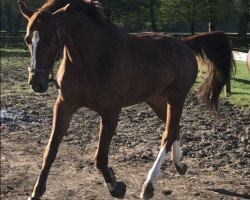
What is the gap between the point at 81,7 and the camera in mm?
3951

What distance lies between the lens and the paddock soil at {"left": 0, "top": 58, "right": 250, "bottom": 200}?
16.5ft

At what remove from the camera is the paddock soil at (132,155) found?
5.02m

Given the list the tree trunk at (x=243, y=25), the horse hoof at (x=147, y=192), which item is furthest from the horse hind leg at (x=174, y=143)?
the tree trunk at (x=243, y=25)

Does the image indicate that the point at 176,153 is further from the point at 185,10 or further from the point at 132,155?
the point at 185,10

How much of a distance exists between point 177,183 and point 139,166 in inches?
27.1

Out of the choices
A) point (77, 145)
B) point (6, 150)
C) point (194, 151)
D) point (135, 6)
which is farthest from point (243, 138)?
point (135, 6)

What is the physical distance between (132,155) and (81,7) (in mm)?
2696

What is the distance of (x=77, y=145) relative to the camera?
6.64 meters

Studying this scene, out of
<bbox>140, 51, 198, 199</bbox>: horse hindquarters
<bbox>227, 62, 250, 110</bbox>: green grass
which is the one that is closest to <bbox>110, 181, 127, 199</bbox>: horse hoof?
<bbox>140, 51, 198, 199</bbox>: horse hindquarters

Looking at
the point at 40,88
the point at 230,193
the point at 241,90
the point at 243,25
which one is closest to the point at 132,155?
the point at 230,193

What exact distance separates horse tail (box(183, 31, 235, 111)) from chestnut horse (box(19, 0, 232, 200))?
102 cm

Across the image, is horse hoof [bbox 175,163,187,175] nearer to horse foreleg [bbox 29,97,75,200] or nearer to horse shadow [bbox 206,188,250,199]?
horse shadow [bbox 206,188,250,199]

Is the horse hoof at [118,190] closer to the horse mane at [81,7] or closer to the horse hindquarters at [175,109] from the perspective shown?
the horse hindquarters at [175,109]

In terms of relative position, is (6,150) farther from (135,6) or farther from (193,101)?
(135,6)
